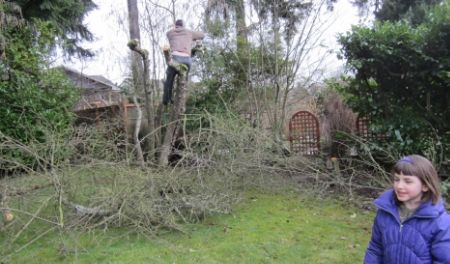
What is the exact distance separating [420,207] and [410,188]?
121 mm

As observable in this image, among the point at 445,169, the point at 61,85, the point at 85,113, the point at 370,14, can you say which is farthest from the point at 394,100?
the point at 370,14

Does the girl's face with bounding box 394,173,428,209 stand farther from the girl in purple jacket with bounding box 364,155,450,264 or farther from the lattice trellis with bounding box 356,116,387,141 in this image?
the lattice trellis with bounding box 356,116,387,141

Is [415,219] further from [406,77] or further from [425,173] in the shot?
[406,77]

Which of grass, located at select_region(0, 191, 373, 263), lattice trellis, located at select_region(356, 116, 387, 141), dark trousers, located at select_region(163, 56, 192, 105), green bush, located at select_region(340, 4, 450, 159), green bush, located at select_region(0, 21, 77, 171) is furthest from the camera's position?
green bush, located at select_region(0, 21, 77, 171)

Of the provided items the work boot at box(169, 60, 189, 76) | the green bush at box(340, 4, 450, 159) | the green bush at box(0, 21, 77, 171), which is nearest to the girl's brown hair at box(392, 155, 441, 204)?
the green bush at box(340, 4, 450, 159)

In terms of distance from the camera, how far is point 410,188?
2162 millimetres

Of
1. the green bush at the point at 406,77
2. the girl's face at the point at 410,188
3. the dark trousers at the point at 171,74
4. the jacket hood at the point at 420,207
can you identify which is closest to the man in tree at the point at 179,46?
the dark trousers at the point at 171,74

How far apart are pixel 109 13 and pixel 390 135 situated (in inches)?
338

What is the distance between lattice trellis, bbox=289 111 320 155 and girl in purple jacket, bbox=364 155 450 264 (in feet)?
23.6

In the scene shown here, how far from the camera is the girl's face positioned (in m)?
2.16

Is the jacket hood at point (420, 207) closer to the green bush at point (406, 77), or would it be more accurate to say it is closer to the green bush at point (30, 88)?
the green bush at point (406, 77)

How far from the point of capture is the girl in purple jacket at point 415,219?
2.10 metres

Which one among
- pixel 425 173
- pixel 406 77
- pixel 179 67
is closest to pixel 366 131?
pixel 406 77

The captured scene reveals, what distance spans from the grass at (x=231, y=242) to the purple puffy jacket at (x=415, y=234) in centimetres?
160
